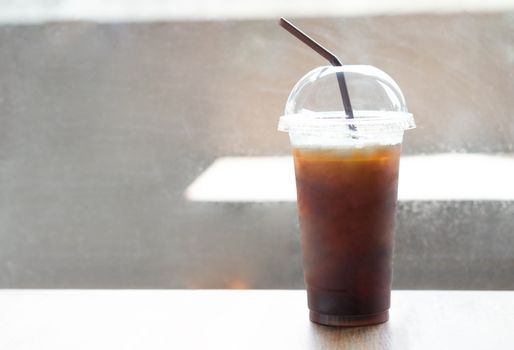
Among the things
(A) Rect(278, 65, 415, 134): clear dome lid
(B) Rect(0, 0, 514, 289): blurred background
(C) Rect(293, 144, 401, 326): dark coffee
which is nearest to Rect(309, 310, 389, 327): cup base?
(C) Rect(293, 144, 401, 326): dark coffee

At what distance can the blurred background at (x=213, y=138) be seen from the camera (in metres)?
1.71

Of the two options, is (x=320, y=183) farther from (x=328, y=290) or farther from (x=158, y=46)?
(x=158, y=46)

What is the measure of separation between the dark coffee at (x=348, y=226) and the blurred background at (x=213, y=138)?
0.54 metres

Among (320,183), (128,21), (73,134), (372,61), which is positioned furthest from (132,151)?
(320,183)

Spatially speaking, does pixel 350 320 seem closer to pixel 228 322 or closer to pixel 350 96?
pixel 228 322

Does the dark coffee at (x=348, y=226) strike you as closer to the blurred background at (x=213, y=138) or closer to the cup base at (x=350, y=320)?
the cup base at (x=350, y=320)

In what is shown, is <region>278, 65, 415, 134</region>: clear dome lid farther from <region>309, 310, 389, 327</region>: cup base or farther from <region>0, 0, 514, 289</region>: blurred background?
<region>0, 0, 514, 289</region>: blurred background

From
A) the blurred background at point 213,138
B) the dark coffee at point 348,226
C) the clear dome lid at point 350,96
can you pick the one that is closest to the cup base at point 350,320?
the dark coffee at point 348,226

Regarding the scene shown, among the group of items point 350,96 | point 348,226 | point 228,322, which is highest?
point 350,96

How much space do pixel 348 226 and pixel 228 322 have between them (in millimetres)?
223

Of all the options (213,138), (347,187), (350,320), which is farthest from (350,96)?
(213,138)

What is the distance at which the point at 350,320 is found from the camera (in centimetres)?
122

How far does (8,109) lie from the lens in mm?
1835

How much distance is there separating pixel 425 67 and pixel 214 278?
0.60 m
